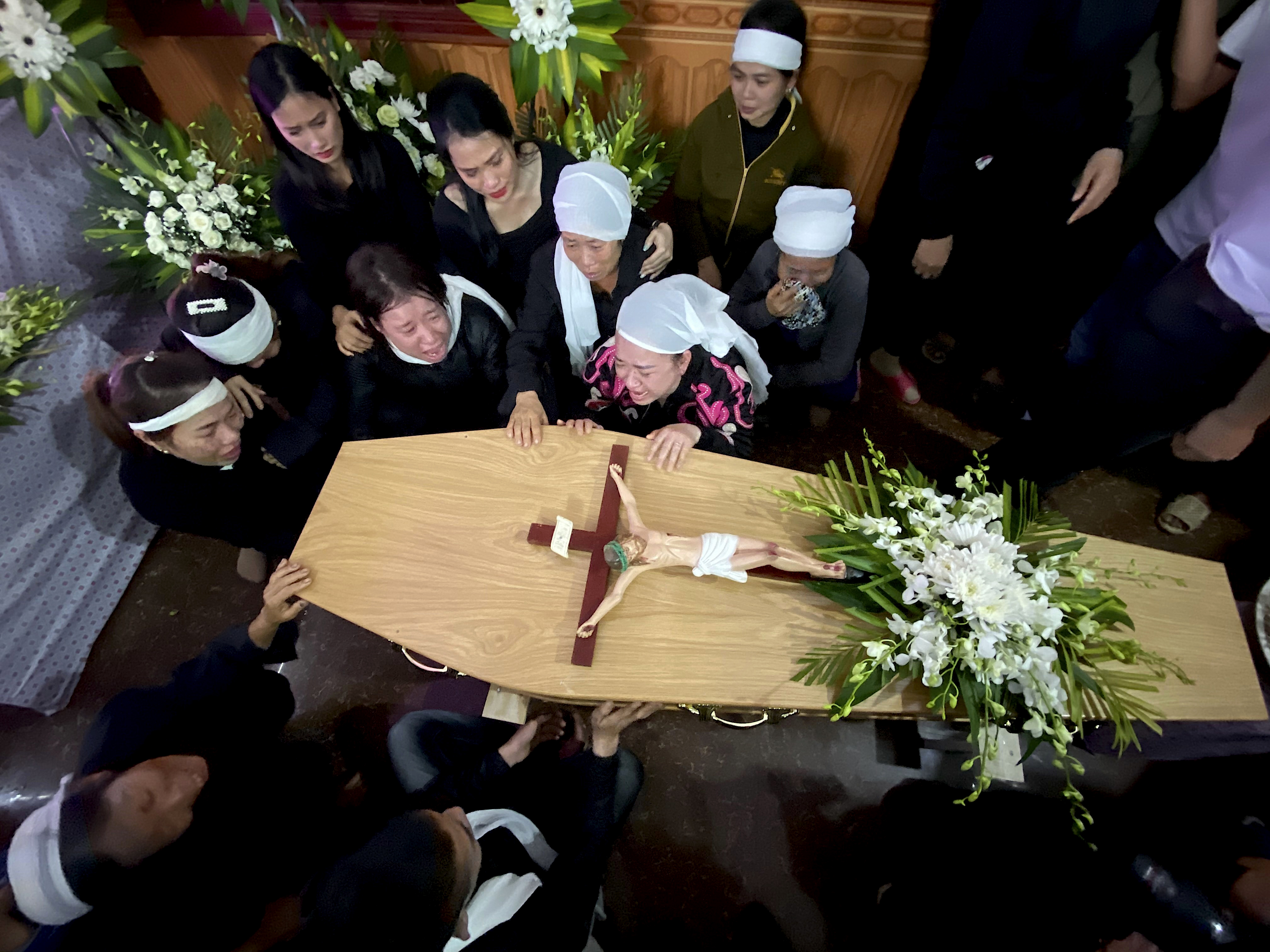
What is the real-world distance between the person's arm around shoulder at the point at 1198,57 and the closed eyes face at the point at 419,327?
8.37 ft

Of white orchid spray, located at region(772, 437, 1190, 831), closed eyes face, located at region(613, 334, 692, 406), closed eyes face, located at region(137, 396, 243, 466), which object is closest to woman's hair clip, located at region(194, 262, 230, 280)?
closed eyes face, located at region(137, 396, 243, 466)

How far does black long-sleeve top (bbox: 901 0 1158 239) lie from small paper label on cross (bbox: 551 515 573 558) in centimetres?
192

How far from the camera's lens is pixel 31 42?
1986 millimetres

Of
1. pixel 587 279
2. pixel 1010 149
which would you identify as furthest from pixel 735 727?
pixel 1010 149

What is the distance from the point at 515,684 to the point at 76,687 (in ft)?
7.63

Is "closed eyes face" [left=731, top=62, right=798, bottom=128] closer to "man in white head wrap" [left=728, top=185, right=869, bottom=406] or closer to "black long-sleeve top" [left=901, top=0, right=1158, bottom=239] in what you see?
"man in white head wrap" [left=728, top=185, right=869, bottom=406]

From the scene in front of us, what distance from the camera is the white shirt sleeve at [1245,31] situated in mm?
1643

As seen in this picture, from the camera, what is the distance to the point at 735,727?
235 cm

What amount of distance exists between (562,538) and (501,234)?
1.39 m

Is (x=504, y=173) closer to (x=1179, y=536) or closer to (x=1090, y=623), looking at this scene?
(x=1090, y=623)

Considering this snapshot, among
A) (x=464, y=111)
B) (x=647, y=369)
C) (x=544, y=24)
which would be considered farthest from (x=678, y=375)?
(x=544, y=24)

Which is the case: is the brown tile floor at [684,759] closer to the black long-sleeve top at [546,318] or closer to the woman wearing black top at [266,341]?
the woman wearing black top at [266,341]

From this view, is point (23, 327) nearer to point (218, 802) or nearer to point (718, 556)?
point (218, 802)

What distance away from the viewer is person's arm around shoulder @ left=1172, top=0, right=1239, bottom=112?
1770mm
